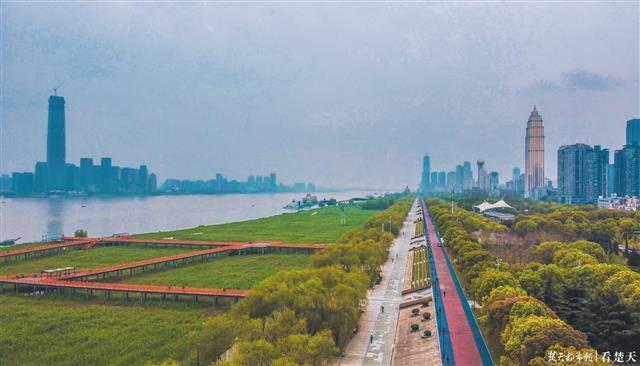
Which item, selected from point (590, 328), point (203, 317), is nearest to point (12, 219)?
point (203, 317)

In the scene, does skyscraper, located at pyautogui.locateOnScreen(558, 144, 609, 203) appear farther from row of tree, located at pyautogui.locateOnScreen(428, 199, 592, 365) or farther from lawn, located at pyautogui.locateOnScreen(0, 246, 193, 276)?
lawn, located at pyautogui.locateOnScreen(0, 246, 193, 276)

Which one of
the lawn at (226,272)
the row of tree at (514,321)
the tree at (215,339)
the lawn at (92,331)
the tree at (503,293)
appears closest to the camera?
the row of tree at (514,321)

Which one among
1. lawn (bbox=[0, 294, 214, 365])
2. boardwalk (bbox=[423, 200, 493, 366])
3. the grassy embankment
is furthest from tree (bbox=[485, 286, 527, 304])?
the grassy embankment

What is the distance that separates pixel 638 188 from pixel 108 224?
172 meters

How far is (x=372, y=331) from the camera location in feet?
102

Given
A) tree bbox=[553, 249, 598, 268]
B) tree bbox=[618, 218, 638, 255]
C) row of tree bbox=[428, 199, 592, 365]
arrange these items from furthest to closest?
tree bbox=[618, 218, 638, 255], tree bbox=[553, 249, 598, 268], row of tree bbox=[428, 199, 592, 365]

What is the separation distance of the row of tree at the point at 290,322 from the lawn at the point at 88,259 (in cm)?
3651

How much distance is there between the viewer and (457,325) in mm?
31500

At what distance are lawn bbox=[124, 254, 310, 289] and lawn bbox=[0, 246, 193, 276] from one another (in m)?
9.86

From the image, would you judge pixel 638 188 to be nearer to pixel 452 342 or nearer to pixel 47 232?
pixel 452 342

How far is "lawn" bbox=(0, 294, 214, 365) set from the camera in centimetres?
2622

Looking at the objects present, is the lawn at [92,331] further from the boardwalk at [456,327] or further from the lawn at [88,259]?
the lawn at [88,259]

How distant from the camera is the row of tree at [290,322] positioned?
1980 centimetres

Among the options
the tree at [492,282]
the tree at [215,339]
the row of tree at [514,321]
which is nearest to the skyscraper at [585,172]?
the row of tree at [514,321]
